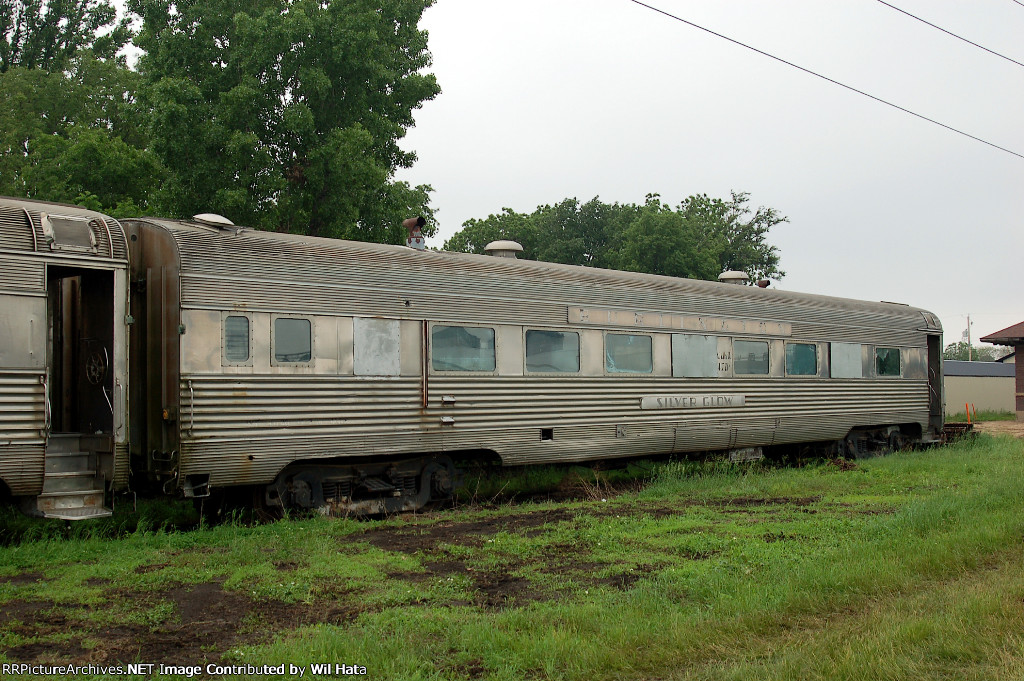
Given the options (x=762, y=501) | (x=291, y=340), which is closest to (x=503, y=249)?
(x=291, y=340)

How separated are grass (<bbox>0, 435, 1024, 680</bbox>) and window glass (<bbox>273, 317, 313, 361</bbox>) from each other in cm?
181

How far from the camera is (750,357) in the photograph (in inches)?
623

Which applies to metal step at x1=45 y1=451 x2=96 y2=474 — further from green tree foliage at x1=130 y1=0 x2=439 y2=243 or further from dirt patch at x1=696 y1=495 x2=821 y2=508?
green tree foliage at x1=130 y1=0 x2=439 y2=243

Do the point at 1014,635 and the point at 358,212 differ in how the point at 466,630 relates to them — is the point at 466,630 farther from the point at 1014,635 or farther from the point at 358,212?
the point at 358,212

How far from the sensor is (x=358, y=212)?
1983 centimetres

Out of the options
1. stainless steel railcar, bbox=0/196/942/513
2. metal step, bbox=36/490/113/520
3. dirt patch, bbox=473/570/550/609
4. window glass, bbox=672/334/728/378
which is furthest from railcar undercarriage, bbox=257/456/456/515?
window glass, bbox=672/334/728/378

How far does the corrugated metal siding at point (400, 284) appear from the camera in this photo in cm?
963

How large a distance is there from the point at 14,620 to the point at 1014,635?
6.29 metres

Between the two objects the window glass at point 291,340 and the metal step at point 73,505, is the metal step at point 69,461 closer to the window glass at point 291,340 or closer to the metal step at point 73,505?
the metal step at point 73,505

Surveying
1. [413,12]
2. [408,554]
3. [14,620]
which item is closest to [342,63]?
[413,12]

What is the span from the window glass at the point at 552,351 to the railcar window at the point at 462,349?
0.71m

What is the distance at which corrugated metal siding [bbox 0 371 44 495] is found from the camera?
8.06 metres

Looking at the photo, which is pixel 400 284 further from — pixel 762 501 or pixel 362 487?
pixel 762 501

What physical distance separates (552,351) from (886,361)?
9.55 m
